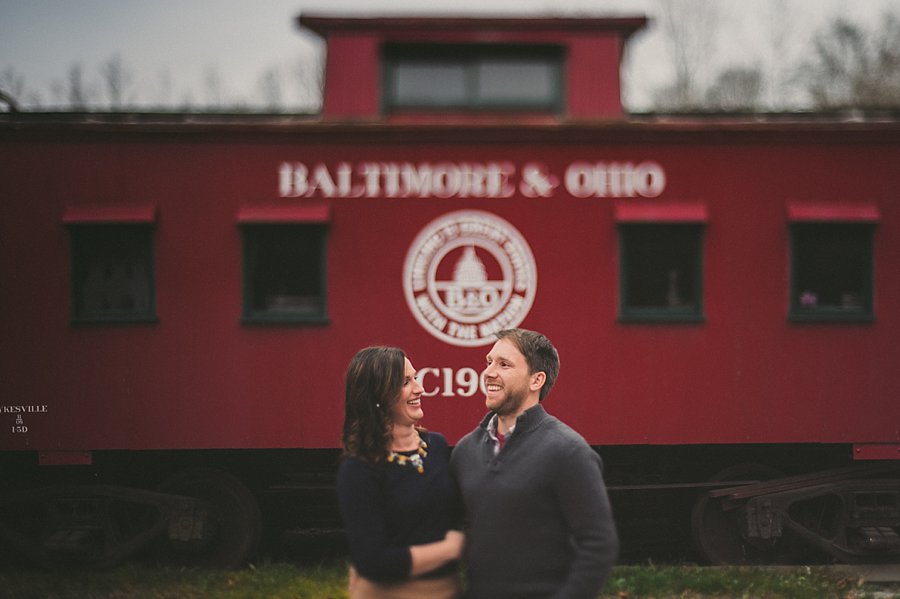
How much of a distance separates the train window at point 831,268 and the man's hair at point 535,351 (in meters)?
3.78

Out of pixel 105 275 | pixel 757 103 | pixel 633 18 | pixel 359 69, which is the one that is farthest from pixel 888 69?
pixel 105 275

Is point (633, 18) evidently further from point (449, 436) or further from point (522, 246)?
point (449, 436)

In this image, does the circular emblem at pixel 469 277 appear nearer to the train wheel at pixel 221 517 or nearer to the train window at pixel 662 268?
the train window at pixel 662 268

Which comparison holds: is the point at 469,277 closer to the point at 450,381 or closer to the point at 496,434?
the point at 450,381

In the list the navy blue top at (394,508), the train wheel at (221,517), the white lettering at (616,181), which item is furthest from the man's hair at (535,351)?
the train wheel at (221,517)

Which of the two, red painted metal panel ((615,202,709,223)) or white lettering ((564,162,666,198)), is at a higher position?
white lettering ((564,162,666,198))

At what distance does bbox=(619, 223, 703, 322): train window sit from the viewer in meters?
5.95

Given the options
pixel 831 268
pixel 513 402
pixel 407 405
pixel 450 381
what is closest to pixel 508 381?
pixel 513 402

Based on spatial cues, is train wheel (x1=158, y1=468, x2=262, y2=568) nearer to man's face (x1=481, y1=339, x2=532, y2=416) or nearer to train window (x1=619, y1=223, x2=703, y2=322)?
train window (x1=619, y1=223, x2=703, y2=322)

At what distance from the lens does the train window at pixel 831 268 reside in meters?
5.89

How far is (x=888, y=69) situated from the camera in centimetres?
2400

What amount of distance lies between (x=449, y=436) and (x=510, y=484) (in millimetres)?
3319

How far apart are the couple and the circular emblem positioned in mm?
2961

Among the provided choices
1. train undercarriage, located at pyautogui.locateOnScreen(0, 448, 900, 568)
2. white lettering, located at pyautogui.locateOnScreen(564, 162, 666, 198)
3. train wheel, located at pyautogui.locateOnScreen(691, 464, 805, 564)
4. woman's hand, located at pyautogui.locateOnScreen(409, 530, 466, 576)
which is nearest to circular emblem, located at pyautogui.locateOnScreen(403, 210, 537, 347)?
white lettering, located at pyautogui.locateOnScreen(564, 162, 666, 198)
